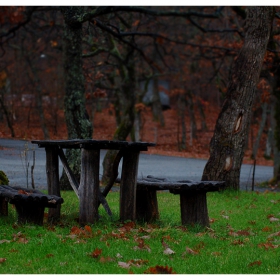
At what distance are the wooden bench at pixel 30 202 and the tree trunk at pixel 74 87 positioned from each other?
6.21 m

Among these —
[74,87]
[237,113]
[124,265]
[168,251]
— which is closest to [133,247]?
[168,251]

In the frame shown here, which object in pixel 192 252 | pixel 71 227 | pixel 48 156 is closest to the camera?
pixel 192 252

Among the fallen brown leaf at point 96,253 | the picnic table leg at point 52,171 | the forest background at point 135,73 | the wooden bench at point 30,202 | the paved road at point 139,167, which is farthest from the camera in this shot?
the forest background at point 135,73

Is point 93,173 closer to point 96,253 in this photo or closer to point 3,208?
point 3,208

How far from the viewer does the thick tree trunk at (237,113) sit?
1445 cm

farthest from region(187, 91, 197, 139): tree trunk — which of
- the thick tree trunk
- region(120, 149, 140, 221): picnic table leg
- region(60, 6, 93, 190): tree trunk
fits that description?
region(120, 149, 140, 221): picnic table leg

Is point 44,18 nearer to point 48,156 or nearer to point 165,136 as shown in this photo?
point 165,136

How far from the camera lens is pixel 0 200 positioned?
27.9 feet

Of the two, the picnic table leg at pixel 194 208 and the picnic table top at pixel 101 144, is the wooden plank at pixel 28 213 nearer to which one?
the picnic table top at pixel 101 144

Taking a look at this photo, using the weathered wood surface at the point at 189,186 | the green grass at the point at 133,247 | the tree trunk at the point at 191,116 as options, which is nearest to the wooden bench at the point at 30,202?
the green grass at the point at 133,247

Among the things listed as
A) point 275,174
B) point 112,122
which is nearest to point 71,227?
point 275,174

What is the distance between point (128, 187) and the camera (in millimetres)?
8562

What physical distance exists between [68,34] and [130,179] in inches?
286

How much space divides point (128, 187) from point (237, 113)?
21.5ft
